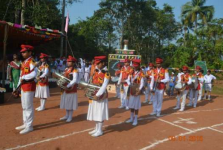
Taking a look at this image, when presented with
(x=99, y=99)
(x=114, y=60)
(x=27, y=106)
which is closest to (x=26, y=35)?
(x=114, y=60)

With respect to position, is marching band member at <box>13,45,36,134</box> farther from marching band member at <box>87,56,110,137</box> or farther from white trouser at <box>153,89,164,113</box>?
white trouser at <box>153,89,164,113</box>

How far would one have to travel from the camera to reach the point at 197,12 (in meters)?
35.0

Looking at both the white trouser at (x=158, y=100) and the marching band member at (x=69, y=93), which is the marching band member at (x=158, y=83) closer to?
the white trouser at (x=158, y=100)

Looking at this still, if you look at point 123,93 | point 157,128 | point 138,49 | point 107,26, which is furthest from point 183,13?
point 157,128

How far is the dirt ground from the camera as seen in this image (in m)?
4.71

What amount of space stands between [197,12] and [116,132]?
115 ft

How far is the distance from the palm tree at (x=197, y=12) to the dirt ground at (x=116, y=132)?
30.9m

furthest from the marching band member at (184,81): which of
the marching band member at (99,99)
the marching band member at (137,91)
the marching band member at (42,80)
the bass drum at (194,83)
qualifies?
the marching band member at (42,80)

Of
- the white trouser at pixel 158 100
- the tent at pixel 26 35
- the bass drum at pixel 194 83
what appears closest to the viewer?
the white trouser at pixel 158 100

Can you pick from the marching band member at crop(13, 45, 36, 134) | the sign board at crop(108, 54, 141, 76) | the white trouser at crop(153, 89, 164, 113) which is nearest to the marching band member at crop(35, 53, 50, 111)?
the marching band member at crop(13, 45, 36, 134)

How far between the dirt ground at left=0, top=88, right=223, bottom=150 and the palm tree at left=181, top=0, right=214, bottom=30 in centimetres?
3091

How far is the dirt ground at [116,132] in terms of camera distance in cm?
471

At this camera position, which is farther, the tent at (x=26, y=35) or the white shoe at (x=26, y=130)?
the tent at (x=26, y=35)

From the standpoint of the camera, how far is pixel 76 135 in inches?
206
